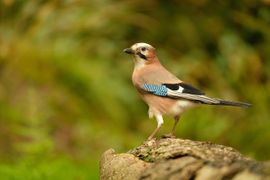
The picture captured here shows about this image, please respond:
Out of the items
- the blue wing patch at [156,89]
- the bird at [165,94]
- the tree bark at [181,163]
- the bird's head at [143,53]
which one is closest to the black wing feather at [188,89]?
the bird at [165,94]

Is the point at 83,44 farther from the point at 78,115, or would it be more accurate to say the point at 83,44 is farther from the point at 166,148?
the point at 166,148

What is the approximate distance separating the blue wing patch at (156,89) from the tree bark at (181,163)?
1.22 meters

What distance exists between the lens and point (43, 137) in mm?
8391

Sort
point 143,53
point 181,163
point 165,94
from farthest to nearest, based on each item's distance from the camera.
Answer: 1. point 143,53
2. point 165,94
3. point 181,163

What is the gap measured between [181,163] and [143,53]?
245cm

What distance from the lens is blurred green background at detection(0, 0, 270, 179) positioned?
383 inches

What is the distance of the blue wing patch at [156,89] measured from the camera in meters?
5.04

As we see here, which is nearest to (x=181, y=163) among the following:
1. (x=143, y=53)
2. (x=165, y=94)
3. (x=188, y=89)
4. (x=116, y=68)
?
(x=188, y=89)

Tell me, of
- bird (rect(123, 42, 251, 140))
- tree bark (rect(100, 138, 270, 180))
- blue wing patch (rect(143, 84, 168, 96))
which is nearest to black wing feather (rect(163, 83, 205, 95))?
bird (rect(123, 42, 251, 140))

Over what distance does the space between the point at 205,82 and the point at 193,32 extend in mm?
850

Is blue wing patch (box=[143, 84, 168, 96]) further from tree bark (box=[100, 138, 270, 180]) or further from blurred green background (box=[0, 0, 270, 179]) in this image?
blurred green background (box=[0, 0, 270, 179])

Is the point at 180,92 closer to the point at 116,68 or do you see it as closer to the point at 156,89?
→ the point at 156,89

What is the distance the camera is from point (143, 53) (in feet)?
18.0

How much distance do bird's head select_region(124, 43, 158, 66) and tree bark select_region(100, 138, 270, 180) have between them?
169 cm
